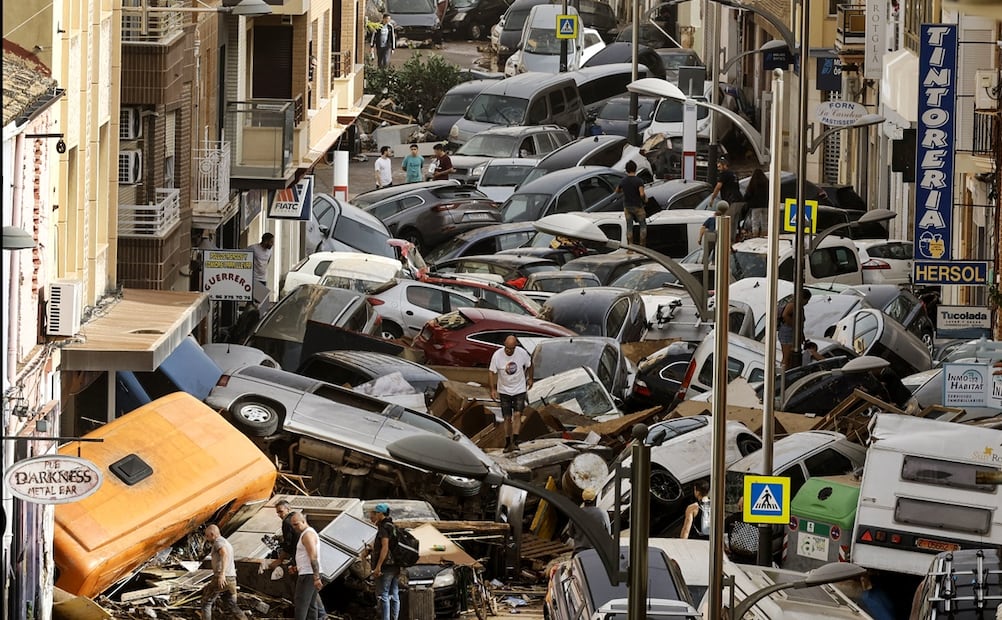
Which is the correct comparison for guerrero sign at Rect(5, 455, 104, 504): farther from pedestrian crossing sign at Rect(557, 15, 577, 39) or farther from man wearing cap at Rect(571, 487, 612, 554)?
pedestrian crossing sign at Rect(557, 15, 577, 39)

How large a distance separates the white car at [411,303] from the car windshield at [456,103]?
25.6 m

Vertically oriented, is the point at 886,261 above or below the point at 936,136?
below

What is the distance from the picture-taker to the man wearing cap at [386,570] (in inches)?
717

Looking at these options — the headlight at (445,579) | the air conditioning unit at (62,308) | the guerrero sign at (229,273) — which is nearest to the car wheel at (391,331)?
the guerrero sign at (229,273)

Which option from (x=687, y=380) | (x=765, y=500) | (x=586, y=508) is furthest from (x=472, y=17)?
(x=765, y=500)

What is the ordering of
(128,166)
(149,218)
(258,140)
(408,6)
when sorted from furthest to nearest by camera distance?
1. (408,6)
2. (258,140)
3. (149,218)
4. (128,166)

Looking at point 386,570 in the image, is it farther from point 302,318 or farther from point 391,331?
point 391,331

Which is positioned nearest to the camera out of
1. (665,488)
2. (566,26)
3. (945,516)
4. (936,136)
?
(945,516)

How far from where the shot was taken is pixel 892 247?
38.1m

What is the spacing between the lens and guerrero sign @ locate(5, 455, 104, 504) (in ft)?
52.1

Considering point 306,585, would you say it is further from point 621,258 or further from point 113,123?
point 621,258

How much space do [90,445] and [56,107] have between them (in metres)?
3.20

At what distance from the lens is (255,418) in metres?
22.5

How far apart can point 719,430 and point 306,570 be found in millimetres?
4376
